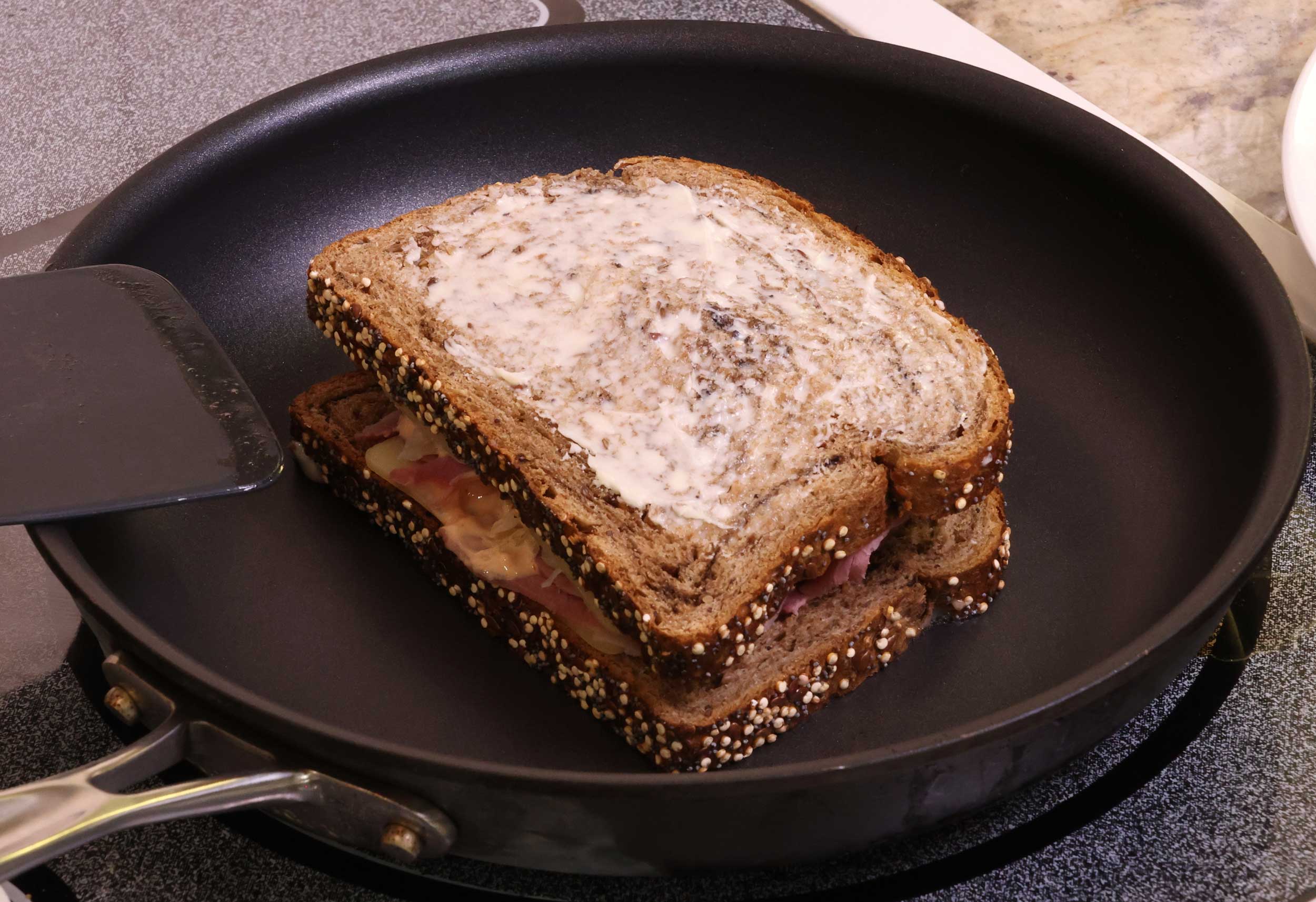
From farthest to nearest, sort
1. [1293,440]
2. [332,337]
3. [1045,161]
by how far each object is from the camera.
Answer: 1. [1045,161]
2. [332,337]
3. [1293,440]

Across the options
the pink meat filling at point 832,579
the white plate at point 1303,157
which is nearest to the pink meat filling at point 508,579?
the pink meat filling at point 832,579

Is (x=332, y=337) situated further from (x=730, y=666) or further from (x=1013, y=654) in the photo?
(x=1013, y=654)

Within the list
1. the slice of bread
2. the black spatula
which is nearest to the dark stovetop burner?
the slice of bread

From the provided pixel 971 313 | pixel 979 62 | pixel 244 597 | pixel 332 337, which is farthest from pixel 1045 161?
pixel 244 597

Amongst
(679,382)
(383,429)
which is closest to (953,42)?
(679,382)

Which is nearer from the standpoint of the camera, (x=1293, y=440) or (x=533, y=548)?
(x=1293, y=440)

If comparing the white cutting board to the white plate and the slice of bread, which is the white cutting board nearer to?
the white plate
